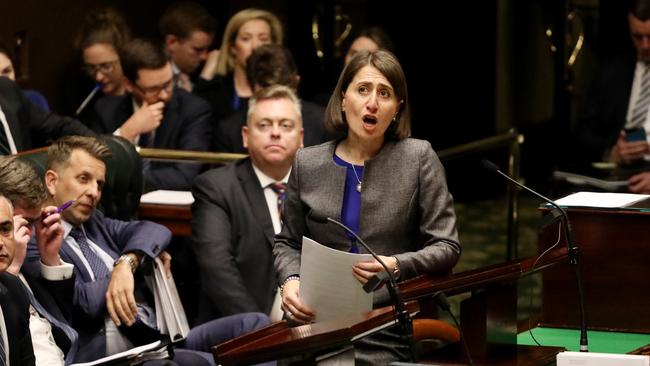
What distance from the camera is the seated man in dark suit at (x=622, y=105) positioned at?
7156 mm

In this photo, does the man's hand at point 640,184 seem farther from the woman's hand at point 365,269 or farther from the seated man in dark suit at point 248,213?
the woman's hand at point 365,269

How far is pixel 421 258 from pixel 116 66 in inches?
142

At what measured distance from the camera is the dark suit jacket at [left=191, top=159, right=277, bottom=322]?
573 cm

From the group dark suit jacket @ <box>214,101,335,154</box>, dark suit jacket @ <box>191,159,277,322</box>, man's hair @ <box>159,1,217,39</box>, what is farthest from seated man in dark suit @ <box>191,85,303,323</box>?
man's hair @ <box>159,1,217,39</box>

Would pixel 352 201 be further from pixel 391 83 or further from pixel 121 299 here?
pixel 121 299

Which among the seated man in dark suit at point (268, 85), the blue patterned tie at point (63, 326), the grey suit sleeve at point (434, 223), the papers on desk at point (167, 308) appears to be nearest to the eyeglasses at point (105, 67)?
the seated man in dark suit at point (268, 85)

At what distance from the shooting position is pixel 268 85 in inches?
262

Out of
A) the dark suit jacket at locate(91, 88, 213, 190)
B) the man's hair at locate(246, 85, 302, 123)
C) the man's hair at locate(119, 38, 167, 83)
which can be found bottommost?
the dark suit jacket at locate(91, 88, 213, 190)

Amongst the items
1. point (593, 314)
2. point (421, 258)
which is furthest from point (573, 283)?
point (421, 258)

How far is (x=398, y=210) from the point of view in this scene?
14.3 ft

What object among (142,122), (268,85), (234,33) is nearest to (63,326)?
(142,122)

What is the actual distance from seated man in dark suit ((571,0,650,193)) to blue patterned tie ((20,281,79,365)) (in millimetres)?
3220

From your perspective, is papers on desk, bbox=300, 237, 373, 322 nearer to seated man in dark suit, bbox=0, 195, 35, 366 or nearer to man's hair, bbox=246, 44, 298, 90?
seated man in dark suit, bbox=0, 195, 35, 366

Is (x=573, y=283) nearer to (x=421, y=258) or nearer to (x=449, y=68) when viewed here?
(x=421, y=258)
